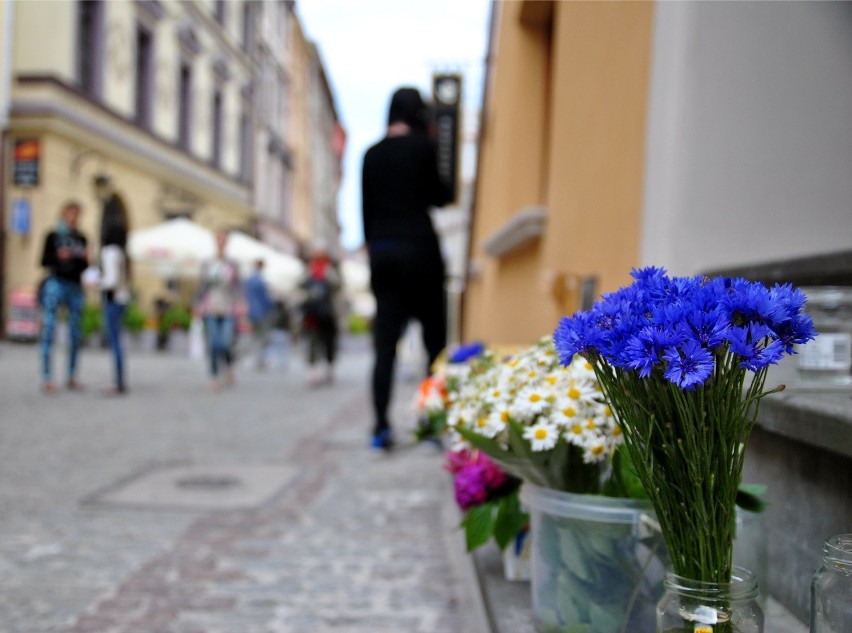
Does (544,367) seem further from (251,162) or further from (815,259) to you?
(251,162)

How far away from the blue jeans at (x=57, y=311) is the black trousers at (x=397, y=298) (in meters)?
4.39

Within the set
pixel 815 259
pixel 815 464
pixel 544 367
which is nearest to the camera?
pixel 815 464

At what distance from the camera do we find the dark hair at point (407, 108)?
489 cm

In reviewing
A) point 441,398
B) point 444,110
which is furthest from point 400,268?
point 444,110

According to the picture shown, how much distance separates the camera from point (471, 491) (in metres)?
2.14

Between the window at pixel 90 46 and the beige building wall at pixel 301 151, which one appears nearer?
the window at pixel 90 46

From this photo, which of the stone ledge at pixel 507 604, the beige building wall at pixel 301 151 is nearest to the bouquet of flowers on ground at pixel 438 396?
the stone ledge at pixel 507 604

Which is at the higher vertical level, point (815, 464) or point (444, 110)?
point (444, 110)

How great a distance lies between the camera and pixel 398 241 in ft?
15.3

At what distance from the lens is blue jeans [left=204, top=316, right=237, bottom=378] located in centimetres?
959

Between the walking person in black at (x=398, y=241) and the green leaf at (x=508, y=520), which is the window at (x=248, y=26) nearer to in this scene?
the walking person in black at (x=398, y=241)

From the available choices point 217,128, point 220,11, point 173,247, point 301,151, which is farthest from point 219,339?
point 301,151

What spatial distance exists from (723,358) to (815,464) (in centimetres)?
68

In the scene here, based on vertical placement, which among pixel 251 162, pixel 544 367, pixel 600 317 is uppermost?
pixel 251 162
